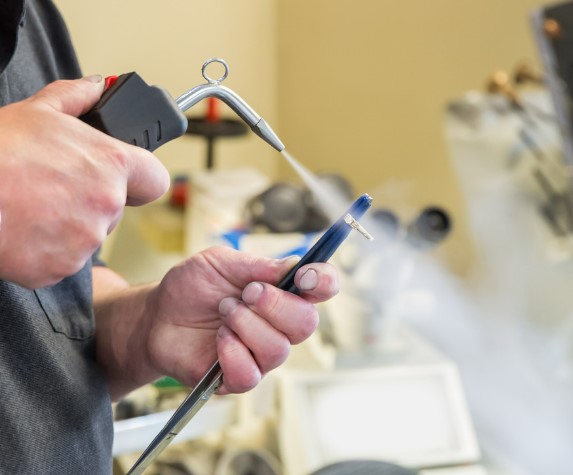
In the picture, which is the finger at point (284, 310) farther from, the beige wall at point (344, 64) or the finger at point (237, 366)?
the beige wall at point (344, 64)

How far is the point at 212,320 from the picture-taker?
→ 0.60 meters

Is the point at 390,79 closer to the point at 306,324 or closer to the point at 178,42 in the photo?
the point at 178,42

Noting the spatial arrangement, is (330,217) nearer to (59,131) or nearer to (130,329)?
(130,329)

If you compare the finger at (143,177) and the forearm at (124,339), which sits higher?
the finger at (143,177)

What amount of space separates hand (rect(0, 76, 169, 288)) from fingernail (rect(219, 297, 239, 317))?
0.17m

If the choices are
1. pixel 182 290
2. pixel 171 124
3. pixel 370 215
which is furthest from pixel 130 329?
pixel 370 215

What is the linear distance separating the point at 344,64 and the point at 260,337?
5.49 feet

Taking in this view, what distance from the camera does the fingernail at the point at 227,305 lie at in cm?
54

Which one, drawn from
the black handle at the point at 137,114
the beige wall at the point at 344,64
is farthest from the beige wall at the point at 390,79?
the black handle at the point at 137,114

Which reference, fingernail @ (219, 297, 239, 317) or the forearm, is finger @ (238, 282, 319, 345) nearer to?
fingernail @ (219, 297, 239, 317)

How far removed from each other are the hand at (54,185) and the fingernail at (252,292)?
16 cm

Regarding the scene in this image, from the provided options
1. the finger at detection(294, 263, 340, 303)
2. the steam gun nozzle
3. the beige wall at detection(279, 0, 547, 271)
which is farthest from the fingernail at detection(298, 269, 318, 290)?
the beige wall at detection(279, 0, 547, 271)

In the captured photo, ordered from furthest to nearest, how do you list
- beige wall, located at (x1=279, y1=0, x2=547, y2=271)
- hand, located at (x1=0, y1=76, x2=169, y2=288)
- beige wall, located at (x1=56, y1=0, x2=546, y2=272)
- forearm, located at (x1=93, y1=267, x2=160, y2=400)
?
beige wall, located at (x1=279, y1=0, x2=547, y2=271) → beige wall, located at (x1=56, y1=0, x2=546, y2=272) → forearm, located at (x1=93, y1=267, x2=160, y2=400) → hand, located at (x1=0, y1=76, x2=169, y2=288)

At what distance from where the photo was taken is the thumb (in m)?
0.39
